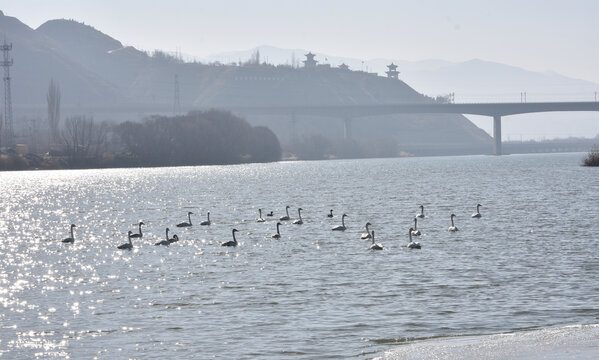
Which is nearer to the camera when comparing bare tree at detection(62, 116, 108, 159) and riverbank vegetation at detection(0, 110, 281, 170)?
bare tree at detection(62, 116, 108, 159)

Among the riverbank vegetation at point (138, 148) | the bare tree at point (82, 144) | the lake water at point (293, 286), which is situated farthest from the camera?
the riverbank vegetation at point (138, 148)

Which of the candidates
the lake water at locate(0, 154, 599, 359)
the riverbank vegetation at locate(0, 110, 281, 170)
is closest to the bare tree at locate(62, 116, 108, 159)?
the riverbank vegetation at locate(0, 110, 281, 170)

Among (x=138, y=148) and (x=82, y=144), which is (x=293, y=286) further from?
(x=82, y=144)

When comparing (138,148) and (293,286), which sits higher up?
(138,148)

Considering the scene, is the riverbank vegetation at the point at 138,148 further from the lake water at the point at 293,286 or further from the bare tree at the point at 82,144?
the lake water at the point at 293,286

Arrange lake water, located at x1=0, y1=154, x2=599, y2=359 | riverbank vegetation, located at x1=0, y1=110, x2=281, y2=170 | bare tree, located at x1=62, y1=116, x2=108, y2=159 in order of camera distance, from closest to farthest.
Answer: lake water, located at x1=0, y1=154, x2=599, y2=359 < bare tree, located at x1=62, y1=116, x2=108, y2=159 < riverbank vegetation, located at x1=0, y1=110, x2=281, y2=170

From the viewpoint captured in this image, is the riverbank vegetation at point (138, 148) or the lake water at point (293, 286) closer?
the lake water at point (293, 286)

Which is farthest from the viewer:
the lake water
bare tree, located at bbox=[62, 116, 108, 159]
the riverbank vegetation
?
the riverbank vegetation

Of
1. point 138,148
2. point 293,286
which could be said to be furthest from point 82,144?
point 293,286

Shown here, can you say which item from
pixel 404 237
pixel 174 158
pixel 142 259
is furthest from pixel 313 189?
pixel 174 158

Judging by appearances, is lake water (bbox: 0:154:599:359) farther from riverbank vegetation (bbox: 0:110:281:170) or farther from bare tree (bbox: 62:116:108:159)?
riverbank vegetation (bbox: 0:110:281:170)

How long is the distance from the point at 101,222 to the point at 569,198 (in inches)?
1648

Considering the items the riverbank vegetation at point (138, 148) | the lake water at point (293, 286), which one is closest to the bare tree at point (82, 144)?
the riverbank vegetation at point (138, 148)

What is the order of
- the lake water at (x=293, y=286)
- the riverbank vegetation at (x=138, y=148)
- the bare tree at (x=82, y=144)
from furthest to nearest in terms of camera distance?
1. the riverbank vegetation at (x=138, y=148)
2. the bare tree at (x=82, y=144)
3. the lake water at (x=293, y=286)
